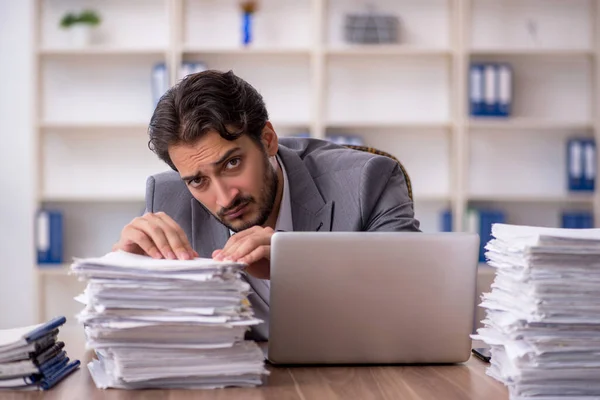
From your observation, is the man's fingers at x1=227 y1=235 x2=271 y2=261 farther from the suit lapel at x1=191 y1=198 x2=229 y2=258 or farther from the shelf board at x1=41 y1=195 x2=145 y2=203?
the shelf board at x1=41 y1=195 x2=145 y2=203

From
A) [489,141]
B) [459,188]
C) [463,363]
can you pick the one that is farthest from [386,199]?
[489,141]

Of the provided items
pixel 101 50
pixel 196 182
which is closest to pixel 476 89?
pixel 101 50

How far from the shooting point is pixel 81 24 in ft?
14.4

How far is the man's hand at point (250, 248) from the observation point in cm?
137

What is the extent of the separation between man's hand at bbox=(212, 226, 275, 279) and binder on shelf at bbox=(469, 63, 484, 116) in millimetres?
3183

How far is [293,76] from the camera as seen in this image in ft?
15.0

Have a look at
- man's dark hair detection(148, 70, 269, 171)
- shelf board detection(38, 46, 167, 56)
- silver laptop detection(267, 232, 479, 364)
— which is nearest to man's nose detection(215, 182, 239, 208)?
man's dark hair detection(148, 70, 269, 171)

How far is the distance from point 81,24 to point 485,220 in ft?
7.93

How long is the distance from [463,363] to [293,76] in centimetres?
334

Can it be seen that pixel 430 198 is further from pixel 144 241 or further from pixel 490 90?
pixel 144 241

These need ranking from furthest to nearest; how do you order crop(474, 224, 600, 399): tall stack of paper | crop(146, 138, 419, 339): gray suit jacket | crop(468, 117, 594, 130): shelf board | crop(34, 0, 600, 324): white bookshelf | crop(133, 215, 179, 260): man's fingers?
crop(34, 0, 600, 324): white bookshelf → crop(468, 117, 594, 130): shelf board → crop(146, 138, 419, 339): gray suit jacket → crop(133, 215, 179, 260): man's fingers → crop(474, 224, 600, 399): tall stack of paper

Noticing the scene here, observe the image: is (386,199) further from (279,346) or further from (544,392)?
(544,392)

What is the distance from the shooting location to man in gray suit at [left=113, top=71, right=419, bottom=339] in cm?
186

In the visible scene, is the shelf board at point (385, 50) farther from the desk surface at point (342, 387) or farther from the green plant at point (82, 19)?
the desk surface at point (342, 387)
